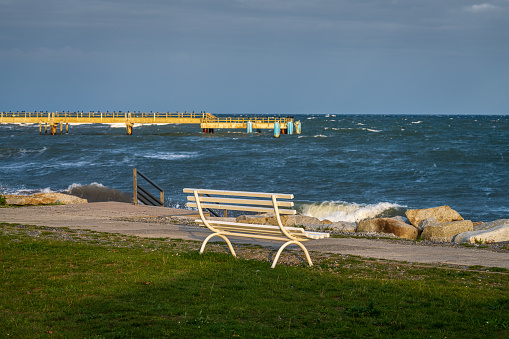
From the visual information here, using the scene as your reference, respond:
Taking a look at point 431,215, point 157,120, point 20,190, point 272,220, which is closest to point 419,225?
point 431,215

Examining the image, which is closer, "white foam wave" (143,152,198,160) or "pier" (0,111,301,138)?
"white foam wave" (143,152,198,160)

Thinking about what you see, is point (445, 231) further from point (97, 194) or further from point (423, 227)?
point (97, 194)

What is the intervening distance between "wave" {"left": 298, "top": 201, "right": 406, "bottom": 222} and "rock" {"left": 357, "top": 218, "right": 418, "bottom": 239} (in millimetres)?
5835

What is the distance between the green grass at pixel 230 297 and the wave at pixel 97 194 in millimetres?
14243

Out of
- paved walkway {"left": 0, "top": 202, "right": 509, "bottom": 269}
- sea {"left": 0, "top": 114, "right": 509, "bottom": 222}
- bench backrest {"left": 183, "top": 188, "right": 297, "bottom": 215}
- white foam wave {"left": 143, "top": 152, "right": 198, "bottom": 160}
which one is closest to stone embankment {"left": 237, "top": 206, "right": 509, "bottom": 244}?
paved walkway {"left": 0, "top": 202, "right": 509, "bottom": 269}

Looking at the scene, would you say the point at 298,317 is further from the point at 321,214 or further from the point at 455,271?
the point at 321,214

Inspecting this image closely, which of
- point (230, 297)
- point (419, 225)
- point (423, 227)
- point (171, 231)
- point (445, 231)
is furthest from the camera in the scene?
point (419, 225)

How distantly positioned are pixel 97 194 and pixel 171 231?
13.0m

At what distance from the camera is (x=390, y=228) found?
12.5 m

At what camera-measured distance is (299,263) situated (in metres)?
7.05

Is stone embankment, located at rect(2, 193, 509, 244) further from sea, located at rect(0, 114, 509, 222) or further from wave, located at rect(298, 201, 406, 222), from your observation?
sea, located at rect(0, 114, 509, 222)

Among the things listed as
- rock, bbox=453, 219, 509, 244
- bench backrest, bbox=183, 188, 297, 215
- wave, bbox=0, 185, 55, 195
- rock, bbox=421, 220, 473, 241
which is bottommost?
wave, bbox=0, 185, 55, 195

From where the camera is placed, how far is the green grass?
13.9 feet

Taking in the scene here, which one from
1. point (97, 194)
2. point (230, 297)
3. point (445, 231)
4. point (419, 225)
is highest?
point (230, 297)
